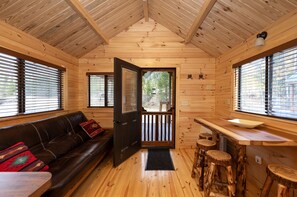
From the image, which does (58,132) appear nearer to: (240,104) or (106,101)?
(106,101)

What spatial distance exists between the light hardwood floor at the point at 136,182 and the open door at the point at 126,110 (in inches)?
11.1

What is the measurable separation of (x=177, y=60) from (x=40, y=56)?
9.26 feet

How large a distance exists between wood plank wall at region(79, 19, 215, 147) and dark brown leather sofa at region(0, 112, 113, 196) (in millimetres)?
1719

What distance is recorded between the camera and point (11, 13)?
6.53 ft

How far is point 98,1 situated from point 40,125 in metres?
2.13

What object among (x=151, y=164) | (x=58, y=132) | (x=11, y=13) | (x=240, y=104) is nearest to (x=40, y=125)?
(x=58, y=132)

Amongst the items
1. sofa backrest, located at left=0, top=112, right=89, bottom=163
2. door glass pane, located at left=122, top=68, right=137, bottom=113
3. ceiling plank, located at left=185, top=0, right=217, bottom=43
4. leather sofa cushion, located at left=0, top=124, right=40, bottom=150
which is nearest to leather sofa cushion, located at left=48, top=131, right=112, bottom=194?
sofa backrest, located at left=0, top=112, right=89, bottom=163

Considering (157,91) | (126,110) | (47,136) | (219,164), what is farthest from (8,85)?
(157,91)

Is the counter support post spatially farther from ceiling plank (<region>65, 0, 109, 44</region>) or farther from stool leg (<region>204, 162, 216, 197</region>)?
ceiling plank (<region>65, 0, 109, 44</region>)

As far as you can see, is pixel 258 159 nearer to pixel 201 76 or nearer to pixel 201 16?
pixel 201 76

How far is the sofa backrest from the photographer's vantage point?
1915 millimetres

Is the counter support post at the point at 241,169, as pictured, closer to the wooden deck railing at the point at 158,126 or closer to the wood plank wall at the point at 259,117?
the wood plank wall at the point at 259,117

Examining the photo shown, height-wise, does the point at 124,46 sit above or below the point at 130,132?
above

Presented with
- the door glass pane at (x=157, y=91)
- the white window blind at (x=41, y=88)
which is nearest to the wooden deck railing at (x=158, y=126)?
the door glass pane at (x=157, y=91)
